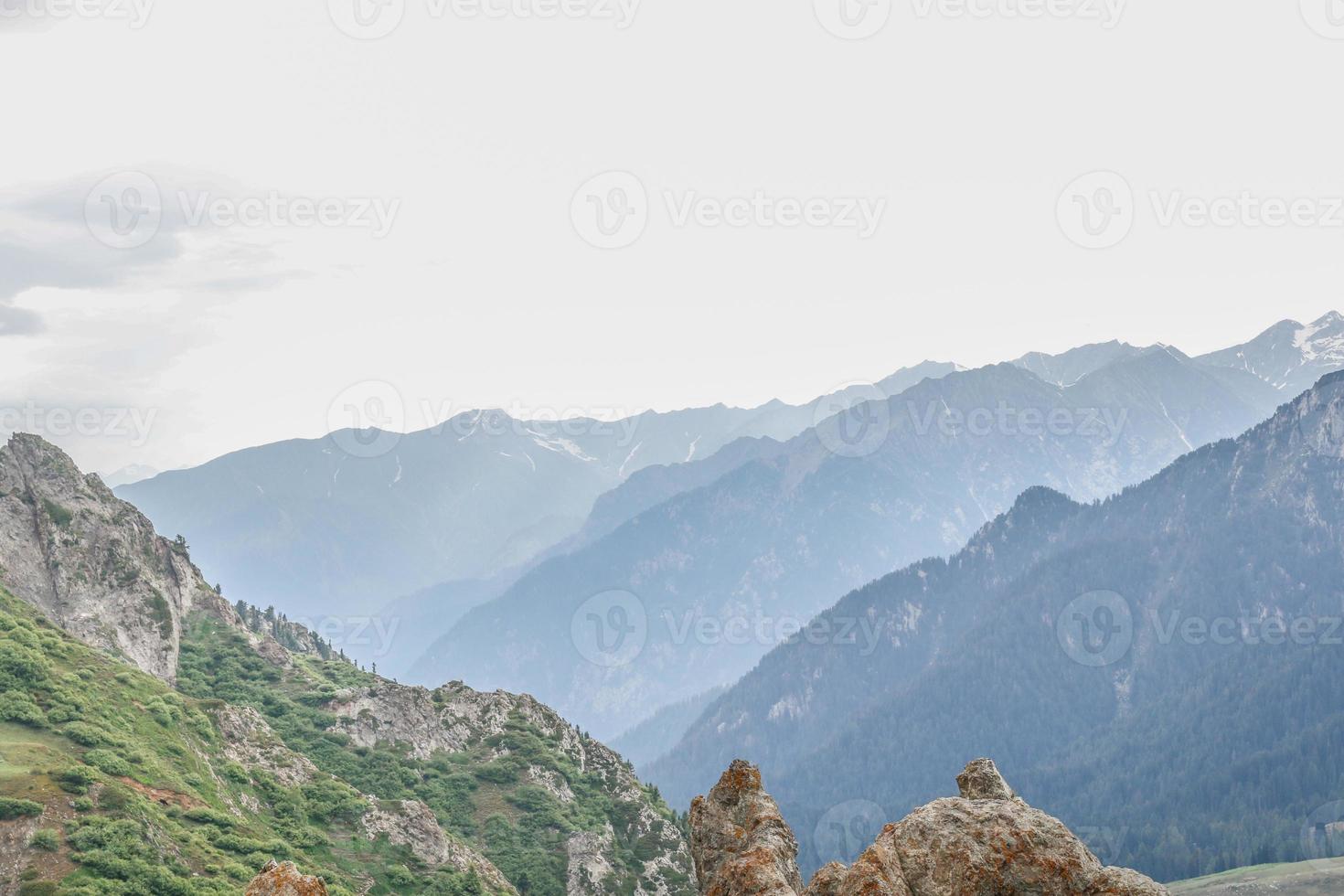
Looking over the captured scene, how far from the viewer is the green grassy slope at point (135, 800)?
218ft

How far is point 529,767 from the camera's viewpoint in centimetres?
14125

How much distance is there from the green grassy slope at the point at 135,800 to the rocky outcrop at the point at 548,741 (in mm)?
24968

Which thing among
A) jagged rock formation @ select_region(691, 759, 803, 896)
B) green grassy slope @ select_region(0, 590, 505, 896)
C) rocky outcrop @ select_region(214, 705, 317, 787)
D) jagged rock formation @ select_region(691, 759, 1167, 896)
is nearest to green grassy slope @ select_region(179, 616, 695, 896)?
rocky outcrop @ select_region(214, 705, 317, 787)

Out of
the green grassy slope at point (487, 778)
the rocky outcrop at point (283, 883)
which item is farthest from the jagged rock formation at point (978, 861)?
the green grassy slope at point (487, 778)

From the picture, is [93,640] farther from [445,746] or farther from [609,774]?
[609,774]

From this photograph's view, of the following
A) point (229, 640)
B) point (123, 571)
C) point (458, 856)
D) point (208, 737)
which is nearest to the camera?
point (208, 737)

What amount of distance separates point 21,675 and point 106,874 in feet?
98.9

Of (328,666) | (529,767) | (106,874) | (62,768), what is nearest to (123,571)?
(328,666)

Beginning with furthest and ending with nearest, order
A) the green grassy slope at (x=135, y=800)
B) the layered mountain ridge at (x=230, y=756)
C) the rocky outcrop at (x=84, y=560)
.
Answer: the rocky outcrop at (x=84, y=560)
the layered mountain ridge at (x=230, y=756)
the green grassy slope at (x=135, y=800)

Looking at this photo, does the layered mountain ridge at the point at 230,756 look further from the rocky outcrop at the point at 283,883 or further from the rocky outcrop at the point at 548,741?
the rocky outcrop at the point at 283,883

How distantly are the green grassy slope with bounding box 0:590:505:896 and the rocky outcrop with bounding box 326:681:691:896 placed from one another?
24968 mm

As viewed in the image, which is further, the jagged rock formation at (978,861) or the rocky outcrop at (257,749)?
the rocky outcrop at (257,749)

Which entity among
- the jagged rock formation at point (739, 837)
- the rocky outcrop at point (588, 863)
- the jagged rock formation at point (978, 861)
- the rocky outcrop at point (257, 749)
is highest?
the rocky outcrop at point (257, 749)

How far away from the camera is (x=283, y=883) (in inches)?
1071
